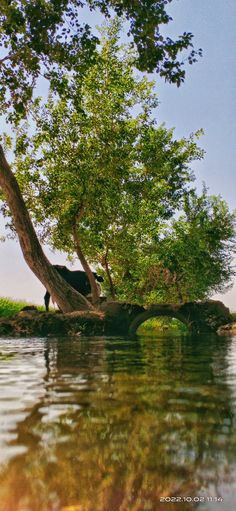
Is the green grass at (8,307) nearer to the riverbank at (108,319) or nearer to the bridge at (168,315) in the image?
the riverbank at (108,319)

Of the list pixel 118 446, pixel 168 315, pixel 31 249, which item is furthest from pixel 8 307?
pixel 118 446

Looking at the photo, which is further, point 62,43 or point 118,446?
point 62,43

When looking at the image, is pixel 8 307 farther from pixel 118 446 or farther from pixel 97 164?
pixel 118 446

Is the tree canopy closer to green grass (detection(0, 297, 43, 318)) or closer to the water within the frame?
green grass (detection(0, 297, 43, 318))

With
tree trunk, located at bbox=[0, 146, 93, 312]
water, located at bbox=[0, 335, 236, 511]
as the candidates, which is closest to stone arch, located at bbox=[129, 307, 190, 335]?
tree trunk, located at bbox=[0, 146, 93, 312]

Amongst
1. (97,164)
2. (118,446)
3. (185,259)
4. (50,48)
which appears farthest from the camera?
(185,259)

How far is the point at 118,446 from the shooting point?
2.55 meters

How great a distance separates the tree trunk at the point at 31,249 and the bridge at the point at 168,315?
7.86ft

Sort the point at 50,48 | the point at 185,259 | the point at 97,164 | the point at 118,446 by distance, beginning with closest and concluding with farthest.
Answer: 1. the point at 118,446
2. the point at 50,48
3. the point at 97,164
4. the point at 185,259

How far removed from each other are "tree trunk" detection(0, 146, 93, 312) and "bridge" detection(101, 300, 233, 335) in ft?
7.86

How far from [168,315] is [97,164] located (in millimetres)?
10891

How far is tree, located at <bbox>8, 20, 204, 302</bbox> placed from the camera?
28812 mm

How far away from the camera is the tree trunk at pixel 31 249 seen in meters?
21.9

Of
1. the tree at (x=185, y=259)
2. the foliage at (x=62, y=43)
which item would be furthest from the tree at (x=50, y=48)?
the tree at (x=185, y=259)
